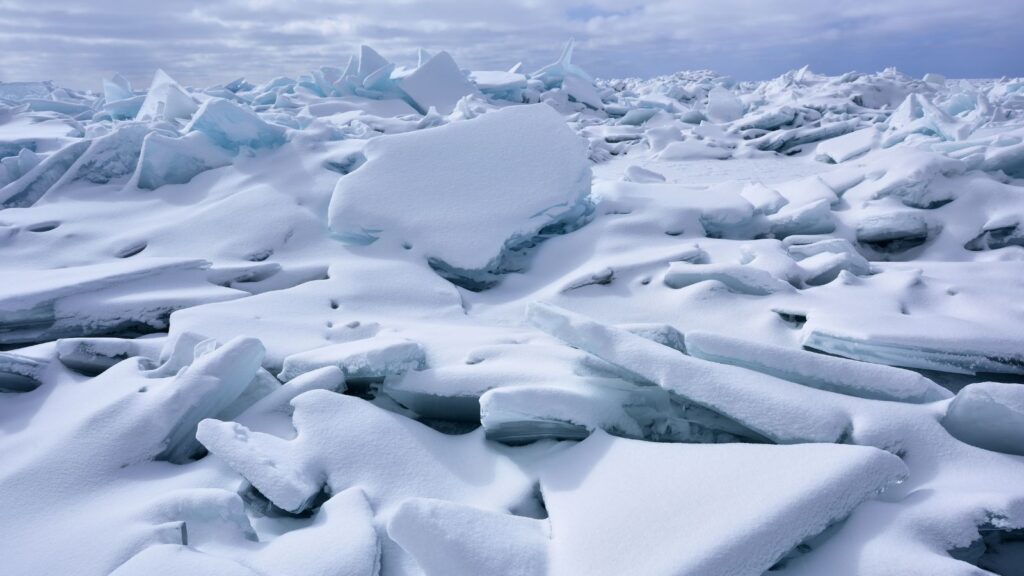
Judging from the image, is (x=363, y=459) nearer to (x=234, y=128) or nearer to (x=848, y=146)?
(x=234, y=128)

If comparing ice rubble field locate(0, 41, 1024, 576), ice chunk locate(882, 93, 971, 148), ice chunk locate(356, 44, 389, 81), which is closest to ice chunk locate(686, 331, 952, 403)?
ice rubble field locate(0, 41, 1024, 576)

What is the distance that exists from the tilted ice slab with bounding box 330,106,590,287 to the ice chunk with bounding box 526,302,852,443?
178cm

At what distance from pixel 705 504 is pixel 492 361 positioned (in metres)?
1.10

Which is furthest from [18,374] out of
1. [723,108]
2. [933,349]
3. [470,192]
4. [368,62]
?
[723,108]

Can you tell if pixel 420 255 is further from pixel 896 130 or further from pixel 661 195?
pixel 896 130

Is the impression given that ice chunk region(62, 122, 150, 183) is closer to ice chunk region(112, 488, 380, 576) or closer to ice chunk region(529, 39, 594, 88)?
ice chunk region(112, 488, 380, 576)

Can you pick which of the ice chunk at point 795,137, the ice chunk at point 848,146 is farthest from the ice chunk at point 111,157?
the ice chunk at point 795,137

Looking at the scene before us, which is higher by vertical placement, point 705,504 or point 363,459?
point 705,504

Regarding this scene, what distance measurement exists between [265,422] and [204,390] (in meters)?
0.23

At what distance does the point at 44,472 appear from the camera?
1.88 metres

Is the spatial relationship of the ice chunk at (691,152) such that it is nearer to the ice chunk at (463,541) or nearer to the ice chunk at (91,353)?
the ice chunk at (91,353)

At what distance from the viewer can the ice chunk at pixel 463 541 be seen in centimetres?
141

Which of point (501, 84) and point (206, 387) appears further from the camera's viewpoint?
point (501, 84)

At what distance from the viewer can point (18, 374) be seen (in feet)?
7.85
